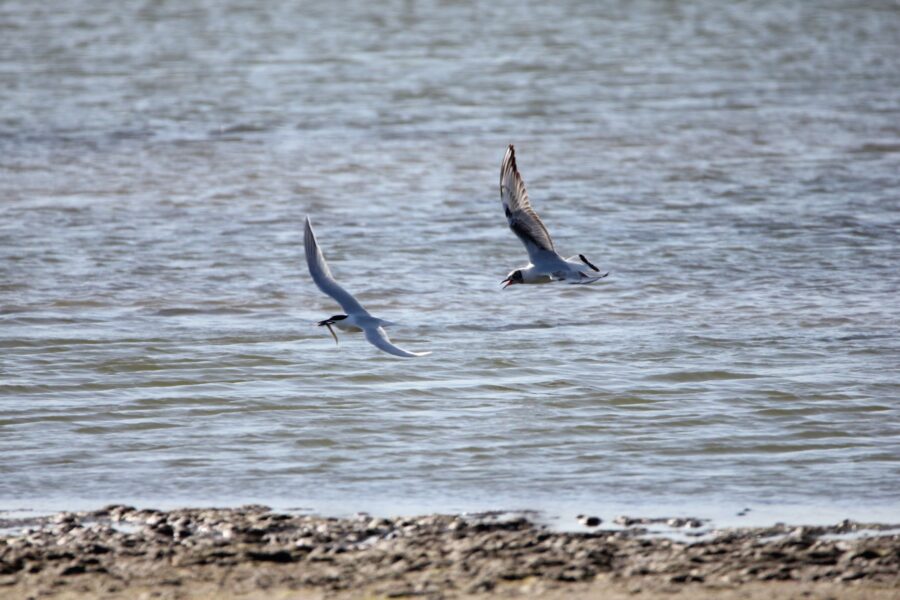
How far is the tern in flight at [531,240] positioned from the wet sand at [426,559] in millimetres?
3142

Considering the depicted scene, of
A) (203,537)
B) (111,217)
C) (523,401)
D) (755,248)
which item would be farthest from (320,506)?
(111,217)

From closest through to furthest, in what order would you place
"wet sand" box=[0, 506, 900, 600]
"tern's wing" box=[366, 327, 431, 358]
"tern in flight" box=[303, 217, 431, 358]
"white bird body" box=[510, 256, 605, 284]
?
"wet sand" box=[0, 506, 900, 600] → "tern's wing" box=[366, 327, 431, 358] → "tern in flight" box=[303, 217, 431, 358] → "white bird body" box=[510, 256, 605, 284]

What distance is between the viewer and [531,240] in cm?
1062

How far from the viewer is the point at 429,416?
967 cm

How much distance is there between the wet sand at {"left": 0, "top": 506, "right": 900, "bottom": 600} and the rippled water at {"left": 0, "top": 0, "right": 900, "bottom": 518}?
538mm

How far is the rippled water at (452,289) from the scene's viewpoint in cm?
870

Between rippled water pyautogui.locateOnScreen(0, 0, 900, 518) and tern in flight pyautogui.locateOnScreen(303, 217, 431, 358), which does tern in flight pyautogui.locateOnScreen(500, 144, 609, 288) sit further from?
tern in flight pyautogui.locateOnScreen(303, 217, 431, 358)

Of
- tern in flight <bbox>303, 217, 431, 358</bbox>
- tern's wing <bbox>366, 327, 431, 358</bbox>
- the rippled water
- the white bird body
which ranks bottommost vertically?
the rippled water

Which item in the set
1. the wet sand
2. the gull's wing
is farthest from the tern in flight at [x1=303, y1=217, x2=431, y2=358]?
the wet sand

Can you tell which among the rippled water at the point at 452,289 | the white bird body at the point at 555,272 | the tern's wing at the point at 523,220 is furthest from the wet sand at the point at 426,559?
the tern's wing at the point at 523,220

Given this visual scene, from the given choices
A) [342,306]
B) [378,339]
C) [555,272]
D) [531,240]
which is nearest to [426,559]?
[378,339]

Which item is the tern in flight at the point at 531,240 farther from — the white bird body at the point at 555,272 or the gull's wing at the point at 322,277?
the gull's wing at the point at 322,277

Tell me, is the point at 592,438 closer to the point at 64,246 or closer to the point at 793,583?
the point at 793,583

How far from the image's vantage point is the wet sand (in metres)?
6.59
